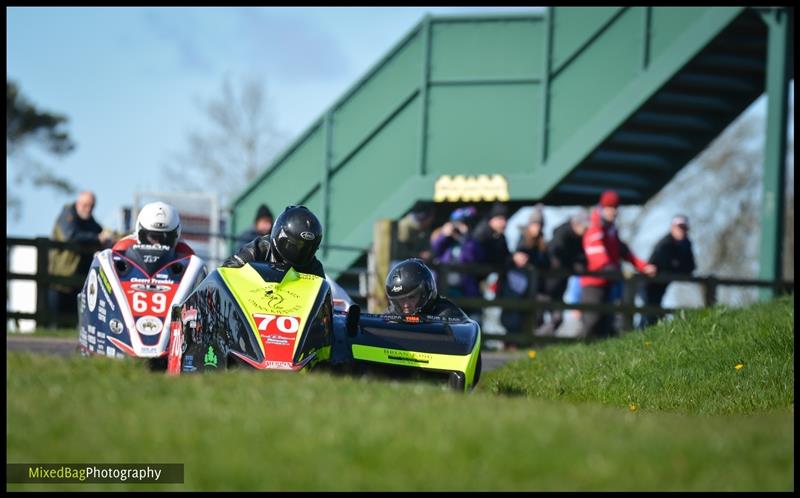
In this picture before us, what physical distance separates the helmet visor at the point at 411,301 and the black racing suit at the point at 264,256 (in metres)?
0.83

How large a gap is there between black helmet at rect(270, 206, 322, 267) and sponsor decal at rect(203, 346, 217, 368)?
164cm

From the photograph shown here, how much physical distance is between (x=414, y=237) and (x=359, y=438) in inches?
653

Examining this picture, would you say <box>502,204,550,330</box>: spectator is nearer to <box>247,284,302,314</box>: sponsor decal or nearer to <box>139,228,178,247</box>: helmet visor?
<box>139,228,178,247</box>: helmet visor

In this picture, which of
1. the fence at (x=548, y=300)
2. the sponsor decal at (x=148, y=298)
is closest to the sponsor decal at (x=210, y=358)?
the sponsor decal at (x=148, y=298)

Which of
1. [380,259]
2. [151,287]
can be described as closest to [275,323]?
[151,287]

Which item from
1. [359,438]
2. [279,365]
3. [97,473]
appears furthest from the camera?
[279,365]

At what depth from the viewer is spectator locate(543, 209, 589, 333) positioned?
23.6m

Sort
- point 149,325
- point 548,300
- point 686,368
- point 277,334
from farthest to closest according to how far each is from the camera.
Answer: point 548,300
point 149,325
point 686,368
point 277,334

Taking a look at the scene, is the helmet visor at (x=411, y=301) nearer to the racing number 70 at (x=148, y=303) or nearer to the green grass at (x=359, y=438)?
the racing number 70 at (x=148, y=303)

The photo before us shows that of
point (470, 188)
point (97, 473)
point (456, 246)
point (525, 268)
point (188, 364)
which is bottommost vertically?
point (97, 473)

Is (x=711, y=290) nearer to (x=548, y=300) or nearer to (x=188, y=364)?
(x=548, y=300)

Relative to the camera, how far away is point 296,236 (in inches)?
488

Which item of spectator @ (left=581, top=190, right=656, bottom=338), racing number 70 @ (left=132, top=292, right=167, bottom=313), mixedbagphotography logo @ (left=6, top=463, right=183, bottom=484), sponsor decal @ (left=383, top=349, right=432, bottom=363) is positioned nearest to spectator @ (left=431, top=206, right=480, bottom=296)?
spectator @ (left=581, top=190, right=656, bottom=338)

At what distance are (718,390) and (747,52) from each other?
42.6ft
